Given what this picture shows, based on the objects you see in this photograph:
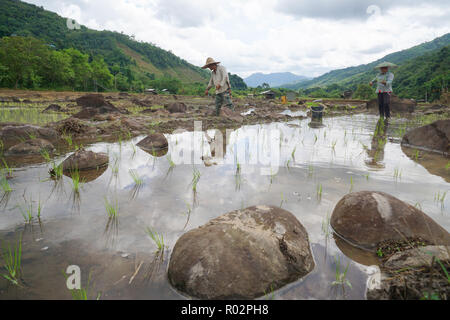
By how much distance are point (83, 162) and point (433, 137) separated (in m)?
6.07

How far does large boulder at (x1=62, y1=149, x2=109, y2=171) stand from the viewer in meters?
3.48

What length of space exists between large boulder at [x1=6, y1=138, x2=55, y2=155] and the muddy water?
89 centimetres

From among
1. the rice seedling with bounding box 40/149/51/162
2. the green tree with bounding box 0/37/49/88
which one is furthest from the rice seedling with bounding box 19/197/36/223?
the green tree with bounding box 0/37/49/88

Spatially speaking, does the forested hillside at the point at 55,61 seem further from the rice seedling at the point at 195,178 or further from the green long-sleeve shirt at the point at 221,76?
the rice seedling at the point at 195,178

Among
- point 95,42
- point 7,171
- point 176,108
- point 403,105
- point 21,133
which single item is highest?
point 95,42

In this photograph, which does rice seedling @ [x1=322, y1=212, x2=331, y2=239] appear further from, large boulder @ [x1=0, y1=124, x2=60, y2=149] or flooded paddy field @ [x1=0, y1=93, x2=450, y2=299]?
large boulder @ [x1=0, y1=124, x2=60, y2=149]

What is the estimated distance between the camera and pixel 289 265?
5.41 ft

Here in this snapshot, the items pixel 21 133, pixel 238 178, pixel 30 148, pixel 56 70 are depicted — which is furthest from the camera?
pixel 56 70

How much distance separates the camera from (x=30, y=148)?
4.34m

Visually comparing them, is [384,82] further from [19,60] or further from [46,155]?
[19,60]

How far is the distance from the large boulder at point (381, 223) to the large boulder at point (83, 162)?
3144mm

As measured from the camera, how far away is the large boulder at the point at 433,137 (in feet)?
15.3

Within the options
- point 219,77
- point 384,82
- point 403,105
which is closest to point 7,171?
point 219,77

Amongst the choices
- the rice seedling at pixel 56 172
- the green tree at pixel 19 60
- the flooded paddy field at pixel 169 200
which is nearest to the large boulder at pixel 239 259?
the flooded paddy field at pixel 169 200
